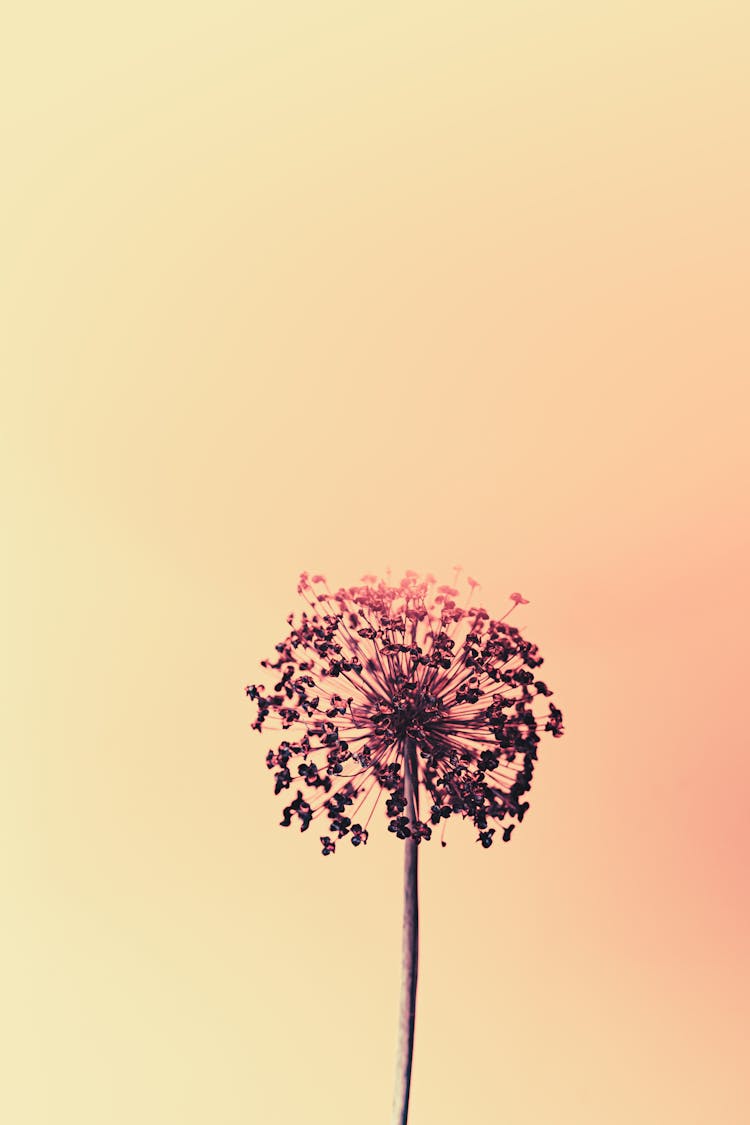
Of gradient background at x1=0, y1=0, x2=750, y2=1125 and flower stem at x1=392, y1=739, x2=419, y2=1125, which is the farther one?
gradient background at x1=0, y1=0, x2=750, y2=1125

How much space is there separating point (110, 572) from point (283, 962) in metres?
0.90

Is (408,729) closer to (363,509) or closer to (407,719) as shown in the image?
(407,719)

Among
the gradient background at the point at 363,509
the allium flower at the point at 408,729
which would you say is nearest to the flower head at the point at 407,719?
the allium flower at the point at 408,729

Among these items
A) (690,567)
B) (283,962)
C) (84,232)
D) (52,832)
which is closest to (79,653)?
(52,832)

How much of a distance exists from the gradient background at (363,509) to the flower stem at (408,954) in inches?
19.1

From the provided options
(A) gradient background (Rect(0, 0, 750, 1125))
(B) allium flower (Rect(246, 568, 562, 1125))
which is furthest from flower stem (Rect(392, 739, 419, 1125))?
(A) gradient background (Rect(0, 0, 750, 1125))

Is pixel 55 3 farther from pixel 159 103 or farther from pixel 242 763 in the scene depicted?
pixel 242 763

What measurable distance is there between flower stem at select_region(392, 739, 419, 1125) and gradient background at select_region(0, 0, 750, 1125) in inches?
19.1

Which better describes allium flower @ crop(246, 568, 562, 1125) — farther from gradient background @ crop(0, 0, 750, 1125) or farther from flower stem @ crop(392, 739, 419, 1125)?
gradient background @ crop(0, 0, 750, 1125)

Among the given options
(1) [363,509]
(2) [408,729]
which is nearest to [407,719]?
(2) [408,729]

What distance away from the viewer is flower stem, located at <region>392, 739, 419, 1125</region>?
4.49 ft

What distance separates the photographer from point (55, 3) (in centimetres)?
204

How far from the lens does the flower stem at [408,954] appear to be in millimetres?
1369

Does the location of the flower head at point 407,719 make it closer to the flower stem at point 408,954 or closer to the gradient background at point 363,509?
the flower stem at point 408,954
